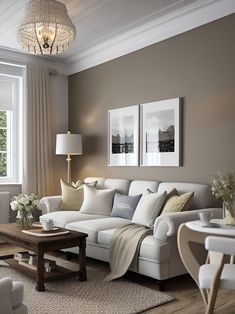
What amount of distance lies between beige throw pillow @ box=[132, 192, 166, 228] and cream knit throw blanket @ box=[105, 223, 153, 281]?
0.17 meters

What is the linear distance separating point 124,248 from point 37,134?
115 inches

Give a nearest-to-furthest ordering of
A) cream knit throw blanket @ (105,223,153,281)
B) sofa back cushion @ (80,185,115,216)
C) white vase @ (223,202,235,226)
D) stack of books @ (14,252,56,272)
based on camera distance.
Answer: white vase @ (223,202,235,226)
cream knit throw blanket @ (105,223,153,281)
stack of books @ (14,252,56,272)
sofa back cushion @ (80,185,115,216)

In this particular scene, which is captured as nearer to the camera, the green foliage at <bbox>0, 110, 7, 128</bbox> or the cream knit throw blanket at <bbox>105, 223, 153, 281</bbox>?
the cream knit throw blanket at <bbox>105, 223, 153, 281</bbox>

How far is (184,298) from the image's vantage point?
10.3 feet

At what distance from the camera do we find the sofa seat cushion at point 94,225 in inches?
155

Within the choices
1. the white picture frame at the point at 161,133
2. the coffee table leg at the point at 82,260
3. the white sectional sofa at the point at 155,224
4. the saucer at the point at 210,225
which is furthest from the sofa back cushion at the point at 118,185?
the saucer at the point at 210,225

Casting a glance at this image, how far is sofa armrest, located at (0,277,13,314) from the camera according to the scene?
186 centimetres

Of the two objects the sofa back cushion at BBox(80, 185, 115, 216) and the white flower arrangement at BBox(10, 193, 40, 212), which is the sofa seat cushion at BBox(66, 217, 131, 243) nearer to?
the sofa back cushion at BBox(80, 185, 115, 216)

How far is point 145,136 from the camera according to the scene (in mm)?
4949

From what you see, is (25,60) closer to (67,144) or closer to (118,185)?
(67,144)

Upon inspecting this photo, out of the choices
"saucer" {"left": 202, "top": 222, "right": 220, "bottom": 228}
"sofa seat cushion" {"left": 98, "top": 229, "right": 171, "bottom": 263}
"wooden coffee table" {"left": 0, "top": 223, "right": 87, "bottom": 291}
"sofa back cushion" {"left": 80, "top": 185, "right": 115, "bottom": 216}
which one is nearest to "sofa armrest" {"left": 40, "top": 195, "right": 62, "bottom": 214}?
"sofa back cushion" {"left": 80, "top": 185, "right": 115, "bottom": 216}

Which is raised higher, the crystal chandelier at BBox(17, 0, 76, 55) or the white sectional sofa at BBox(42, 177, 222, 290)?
the crystal chandelier at BBox(17, 0, 76, 55)

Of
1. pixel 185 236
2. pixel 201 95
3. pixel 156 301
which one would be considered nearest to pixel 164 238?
pixel 185 236

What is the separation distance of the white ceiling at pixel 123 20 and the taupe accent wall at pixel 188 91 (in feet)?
0.40
